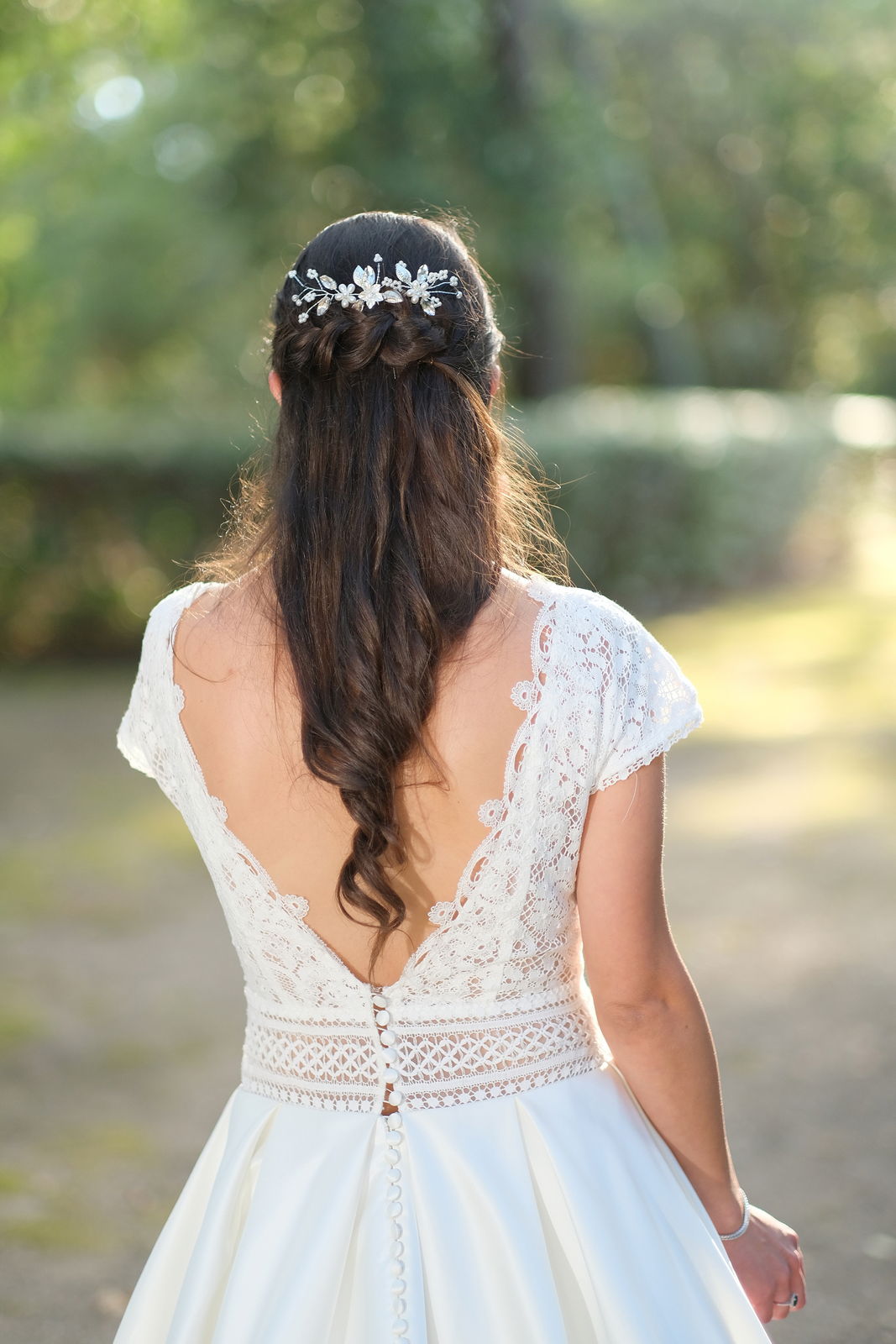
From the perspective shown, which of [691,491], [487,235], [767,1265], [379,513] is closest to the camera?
[379,513]

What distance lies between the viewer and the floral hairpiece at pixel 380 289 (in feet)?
5.02

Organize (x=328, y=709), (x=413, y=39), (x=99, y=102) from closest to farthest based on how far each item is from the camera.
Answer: (x=328, y=709) < (x=413, y=39) < (x=99, y=102)

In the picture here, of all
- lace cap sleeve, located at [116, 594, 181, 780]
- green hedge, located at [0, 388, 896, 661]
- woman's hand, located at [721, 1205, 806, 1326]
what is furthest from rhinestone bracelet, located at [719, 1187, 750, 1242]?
green hedge, located at [0, 388, 896, 661]

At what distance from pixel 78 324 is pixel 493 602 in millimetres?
22141

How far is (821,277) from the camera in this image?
2539cm

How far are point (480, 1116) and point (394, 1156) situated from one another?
0.12 meters

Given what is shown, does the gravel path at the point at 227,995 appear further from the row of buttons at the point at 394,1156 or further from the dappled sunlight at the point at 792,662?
the row of buttons at the point at 394,1156

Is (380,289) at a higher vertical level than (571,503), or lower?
lower

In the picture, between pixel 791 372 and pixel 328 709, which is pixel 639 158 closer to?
pixel 791 372

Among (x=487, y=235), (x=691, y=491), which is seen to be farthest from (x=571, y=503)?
(x=487, y=235)

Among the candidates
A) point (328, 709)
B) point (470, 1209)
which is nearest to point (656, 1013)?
point (470, 1209)

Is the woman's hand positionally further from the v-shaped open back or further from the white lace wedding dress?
the v-shaped open back

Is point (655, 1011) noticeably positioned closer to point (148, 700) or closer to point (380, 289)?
point (148, 700)

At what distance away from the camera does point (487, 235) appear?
47.5 ft
